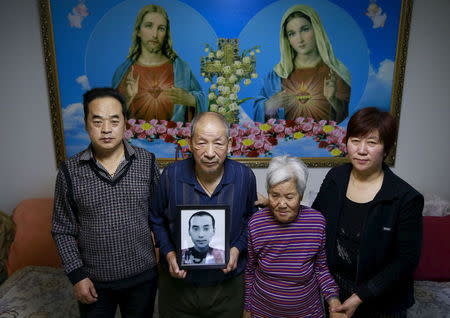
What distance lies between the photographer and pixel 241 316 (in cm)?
135

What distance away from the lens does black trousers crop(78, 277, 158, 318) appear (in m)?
1.29

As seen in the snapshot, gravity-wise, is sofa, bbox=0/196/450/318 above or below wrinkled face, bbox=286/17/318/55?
below

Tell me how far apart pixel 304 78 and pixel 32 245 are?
2.44 meters

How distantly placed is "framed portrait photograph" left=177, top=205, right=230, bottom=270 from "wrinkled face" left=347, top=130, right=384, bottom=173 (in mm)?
571

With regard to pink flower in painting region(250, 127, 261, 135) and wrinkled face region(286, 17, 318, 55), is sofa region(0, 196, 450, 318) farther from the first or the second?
wrinkled face region(286, 17, 318, 55)

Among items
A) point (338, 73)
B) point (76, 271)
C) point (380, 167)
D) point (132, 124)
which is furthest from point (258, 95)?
point (76, 271)

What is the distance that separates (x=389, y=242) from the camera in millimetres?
1187

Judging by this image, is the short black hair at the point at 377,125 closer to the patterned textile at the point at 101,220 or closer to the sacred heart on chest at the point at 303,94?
the patterned textile at the point at 101,220

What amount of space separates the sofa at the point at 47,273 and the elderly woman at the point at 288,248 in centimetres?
108

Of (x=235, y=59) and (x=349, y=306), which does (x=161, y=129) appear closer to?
(x=235, y=59)

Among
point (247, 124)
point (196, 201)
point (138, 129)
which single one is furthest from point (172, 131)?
point (196, 201)

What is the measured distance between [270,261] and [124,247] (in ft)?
1.99

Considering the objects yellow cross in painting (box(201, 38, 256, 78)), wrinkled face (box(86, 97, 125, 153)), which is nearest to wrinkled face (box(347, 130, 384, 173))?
wrinkled face (box(86, 97, 125, 153))

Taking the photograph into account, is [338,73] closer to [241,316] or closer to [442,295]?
[442,295]
